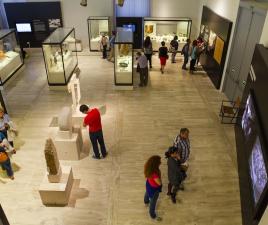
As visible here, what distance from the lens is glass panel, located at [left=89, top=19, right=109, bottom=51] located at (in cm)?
1431

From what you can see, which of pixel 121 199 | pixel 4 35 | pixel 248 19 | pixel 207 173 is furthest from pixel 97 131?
pixel 4 35

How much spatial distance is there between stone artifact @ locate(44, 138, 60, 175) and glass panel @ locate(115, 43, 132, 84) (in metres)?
5.65

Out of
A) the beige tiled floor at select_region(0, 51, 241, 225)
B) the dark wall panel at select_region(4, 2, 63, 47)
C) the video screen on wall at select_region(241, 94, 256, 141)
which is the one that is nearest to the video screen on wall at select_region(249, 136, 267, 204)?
the video screen on wall at select_region(241, 94, 256, 141)

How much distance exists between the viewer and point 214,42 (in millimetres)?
10594

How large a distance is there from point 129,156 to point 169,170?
2.01 meters

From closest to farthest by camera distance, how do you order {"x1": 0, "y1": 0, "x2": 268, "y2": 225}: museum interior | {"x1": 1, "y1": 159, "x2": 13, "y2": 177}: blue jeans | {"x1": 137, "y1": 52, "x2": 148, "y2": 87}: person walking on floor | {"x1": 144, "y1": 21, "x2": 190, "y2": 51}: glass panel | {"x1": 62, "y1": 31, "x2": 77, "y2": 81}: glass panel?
{"x1": 0, "y1": 0, "x2": 268, "y2": 225}: museum interior → {"x1": 1, "y1": 159, "x2": 13, "y2": 177}: blue jeans → {"x1": 137, "y1": 52, "x2": 148, "y2": 87}: person walking on floor → {"x1": 62, "y1": 31, "x2": 77, "y2": 81}: glass panel → {"x1": 144, "y1": 21, "x2": 190, "y2": 51}: glass panel

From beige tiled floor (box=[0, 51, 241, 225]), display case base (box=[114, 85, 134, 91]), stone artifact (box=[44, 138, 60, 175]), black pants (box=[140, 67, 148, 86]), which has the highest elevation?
stone artifact (box=[44, 138, 60, 175])

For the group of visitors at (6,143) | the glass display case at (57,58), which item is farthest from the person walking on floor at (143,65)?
the group of visitors at (6,143)

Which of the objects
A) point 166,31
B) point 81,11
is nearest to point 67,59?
point 81,11

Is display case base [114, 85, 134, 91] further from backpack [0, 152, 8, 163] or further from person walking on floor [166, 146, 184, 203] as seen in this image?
person walking on floor [166, 146, 184, 203]

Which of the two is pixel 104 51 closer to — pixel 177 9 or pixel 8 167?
pixel 177 9

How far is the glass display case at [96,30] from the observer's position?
14.2 m

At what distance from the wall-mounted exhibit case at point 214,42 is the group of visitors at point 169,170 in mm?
5662

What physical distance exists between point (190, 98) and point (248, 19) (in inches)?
127
